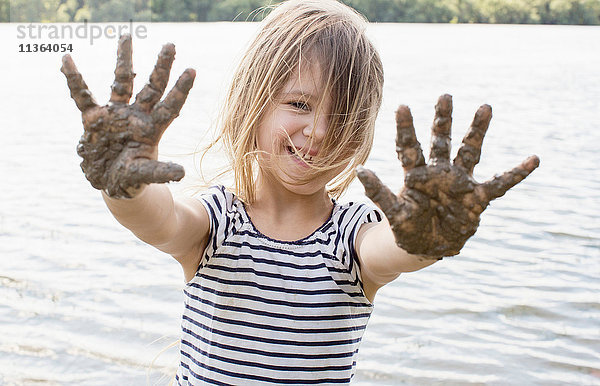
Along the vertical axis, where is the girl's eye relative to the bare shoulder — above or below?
above

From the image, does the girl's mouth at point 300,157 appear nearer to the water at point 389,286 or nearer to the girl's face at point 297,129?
the girl's face at point 297,129

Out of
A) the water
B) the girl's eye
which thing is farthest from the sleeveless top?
the water

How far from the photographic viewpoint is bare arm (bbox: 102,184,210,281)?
1.71 meters

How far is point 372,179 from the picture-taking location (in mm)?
1518

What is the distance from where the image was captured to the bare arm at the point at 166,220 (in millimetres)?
1707

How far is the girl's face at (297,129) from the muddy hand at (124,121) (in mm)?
480

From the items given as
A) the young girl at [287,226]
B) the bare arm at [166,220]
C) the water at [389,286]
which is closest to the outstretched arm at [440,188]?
the young girl at [287,226]

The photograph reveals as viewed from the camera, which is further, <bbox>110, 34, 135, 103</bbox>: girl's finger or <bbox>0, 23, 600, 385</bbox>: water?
<bbox>0, 23, 600, 385</bbox>: water

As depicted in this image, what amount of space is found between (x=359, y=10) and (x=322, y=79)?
44.5 ft

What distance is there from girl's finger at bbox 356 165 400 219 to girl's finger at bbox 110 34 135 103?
1.75 ft

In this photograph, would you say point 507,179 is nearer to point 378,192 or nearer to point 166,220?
point 378,192

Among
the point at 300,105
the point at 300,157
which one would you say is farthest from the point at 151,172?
the point at 300,105

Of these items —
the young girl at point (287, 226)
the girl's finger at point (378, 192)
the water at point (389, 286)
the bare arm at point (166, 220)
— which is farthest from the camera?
the water at point (389, 286)

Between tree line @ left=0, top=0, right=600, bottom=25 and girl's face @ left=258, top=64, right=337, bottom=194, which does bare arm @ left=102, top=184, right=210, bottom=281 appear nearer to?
girl's face @ left=258, top=64, right=337, bottom=194
